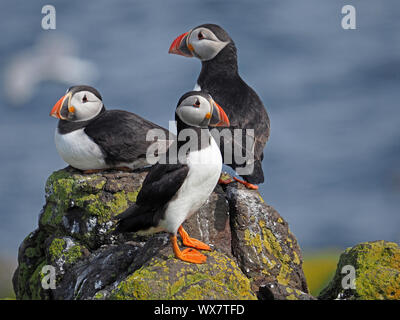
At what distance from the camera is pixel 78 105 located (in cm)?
765

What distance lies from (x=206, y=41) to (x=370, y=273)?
13.1 feet

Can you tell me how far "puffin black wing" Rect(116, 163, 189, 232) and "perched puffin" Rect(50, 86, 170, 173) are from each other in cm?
175

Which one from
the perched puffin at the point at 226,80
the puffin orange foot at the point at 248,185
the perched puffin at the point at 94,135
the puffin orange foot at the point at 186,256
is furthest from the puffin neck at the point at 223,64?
the puffin orange foot at the point at 186,256

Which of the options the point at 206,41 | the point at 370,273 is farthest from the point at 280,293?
the point at 206,41

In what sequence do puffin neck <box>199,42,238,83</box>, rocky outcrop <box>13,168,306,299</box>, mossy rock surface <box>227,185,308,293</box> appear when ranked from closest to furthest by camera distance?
rocky outcrop <box>13,168,306,299</box> → mossy rock surface <box>227,185,308,293</box> → puffin neck <box>199,42,238,83</box>

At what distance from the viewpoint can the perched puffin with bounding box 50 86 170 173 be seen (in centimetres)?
755

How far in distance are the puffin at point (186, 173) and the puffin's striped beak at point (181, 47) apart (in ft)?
10.3

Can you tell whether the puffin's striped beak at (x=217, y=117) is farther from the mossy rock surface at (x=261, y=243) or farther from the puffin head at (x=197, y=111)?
the mossy rock surface at (x=261, y=243)

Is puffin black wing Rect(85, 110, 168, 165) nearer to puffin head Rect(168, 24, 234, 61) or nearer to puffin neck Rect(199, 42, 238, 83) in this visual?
puffin neck Rect(199, 42, 238, 83)

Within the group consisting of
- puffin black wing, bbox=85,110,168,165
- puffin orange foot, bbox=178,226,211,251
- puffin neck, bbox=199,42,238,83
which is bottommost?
puffin orange foot, bbox=178,226,211,251

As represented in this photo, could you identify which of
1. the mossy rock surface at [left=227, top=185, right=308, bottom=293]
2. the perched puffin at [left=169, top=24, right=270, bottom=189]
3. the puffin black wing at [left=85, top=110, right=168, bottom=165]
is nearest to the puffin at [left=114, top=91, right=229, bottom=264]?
the mossy rock surface at [left=227, top=185, right=308, bottom=293]

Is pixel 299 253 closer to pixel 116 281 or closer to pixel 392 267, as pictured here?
pixel 392 267

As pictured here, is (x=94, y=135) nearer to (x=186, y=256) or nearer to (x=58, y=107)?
(x=58, y=107)
